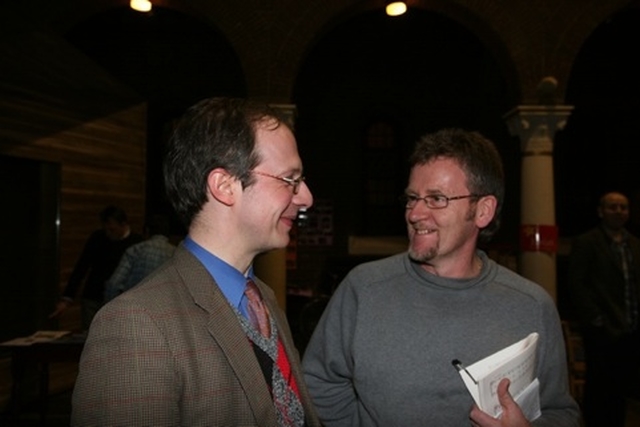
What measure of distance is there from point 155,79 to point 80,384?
11.9 meters

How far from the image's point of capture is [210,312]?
51.1 inches

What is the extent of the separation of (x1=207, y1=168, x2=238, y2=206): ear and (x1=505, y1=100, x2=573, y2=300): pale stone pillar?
6189 millimetres

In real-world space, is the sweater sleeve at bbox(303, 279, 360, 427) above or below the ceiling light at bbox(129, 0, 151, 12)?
below

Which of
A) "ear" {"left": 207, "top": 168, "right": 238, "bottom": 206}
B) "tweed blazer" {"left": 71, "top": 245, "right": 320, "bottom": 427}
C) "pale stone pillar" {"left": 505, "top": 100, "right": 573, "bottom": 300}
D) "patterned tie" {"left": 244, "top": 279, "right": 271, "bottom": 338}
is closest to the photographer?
"tweed blazer" {"left": 71, "top": 245, "right": 320, "bottom": 427}

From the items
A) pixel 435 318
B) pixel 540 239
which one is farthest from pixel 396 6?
pixel 435 318

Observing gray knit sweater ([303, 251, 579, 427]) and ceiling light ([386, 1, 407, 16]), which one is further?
ceiling light ([386, 1, 407, 16])

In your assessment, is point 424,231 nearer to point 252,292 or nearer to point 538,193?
point 252,292

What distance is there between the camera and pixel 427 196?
6.56 ft

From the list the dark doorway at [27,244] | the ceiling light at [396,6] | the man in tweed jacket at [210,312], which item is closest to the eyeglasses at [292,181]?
the man in tweed jacket at [210,312]

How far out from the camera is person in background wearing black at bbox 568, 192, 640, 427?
4625mm

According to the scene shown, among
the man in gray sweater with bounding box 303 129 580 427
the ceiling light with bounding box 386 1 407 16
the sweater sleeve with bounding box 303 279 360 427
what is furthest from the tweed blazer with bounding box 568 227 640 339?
the ceiling light with bounding box 386 1 407 16

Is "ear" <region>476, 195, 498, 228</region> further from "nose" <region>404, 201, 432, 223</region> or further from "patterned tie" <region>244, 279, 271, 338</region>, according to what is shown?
"patterned tie" <region>244, 279, 271, 338</region>

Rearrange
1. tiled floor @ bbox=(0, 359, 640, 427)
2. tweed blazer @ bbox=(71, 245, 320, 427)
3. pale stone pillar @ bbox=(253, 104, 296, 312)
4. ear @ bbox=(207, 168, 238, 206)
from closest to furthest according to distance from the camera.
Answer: tweed blazer @ bbox=(71, 245, 320, 427) → ear @ bbox=(207, 168, 238, 206) → tiled floor @ bbox=(0, 359, 640, 427) → pale stone pillar @ bbox=(253, 104, 296, 312)

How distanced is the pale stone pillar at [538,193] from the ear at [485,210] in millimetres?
5266
